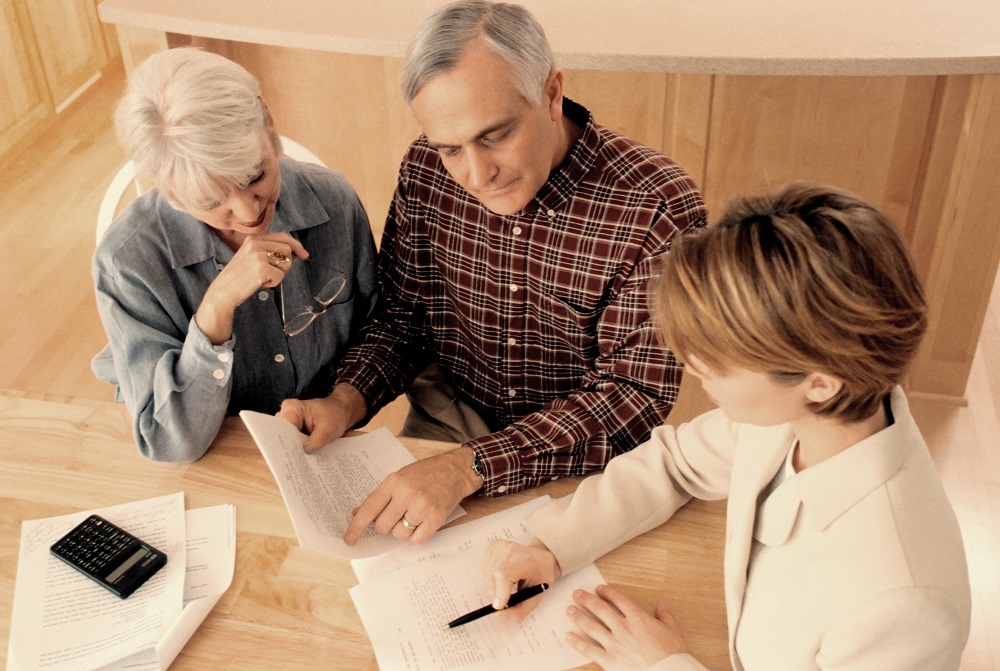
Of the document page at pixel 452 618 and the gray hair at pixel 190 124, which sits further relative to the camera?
the gray hair at pixel 190 124

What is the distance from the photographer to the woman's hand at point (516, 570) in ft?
3.82

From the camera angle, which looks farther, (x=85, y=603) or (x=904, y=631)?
(x=85, y=603)

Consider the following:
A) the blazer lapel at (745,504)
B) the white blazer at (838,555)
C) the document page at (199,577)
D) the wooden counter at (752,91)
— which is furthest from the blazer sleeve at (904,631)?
the wooden counter at (752,91)

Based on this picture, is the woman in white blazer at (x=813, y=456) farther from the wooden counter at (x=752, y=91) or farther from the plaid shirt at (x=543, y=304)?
the wooden counter at (x=752, y=91)

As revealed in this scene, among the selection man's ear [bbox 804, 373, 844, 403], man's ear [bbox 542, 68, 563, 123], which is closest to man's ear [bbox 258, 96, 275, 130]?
man's ear [bbox 542, 68, 563, 123]

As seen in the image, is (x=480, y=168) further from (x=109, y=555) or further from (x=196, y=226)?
(x=109, y=555)

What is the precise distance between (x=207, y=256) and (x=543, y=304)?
0.55 metres

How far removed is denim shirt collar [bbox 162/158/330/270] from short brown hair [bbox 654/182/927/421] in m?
0.82

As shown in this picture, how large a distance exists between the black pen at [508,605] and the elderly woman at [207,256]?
1.64ft

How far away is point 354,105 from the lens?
115 inches

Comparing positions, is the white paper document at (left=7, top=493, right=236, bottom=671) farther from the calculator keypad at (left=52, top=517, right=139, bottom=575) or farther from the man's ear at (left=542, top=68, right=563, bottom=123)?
the man's ear at (left=542, top=68, right=563, bottom=123)

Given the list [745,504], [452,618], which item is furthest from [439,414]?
[745,504]

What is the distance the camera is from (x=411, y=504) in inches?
50.3

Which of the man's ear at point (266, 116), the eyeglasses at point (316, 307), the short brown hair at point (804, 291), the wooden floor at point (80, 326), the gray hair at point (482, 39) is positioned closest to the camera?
the short brown hair at point (804, 291)
